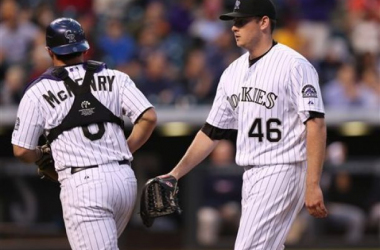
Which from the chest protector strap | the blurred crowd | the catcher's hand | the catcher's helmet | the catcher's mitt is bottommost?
the blurred crowd

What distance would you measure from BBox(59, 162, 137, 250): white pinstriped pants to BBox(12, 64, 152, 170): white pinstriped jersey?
78mm

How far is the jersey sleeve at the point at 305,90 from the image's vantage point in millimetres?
5699

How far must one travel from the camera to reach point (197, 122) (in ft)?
39.8

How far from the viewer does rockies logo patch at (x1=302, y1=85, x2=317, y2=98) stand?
5.72 metres

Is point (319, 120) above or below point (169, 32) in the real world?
above

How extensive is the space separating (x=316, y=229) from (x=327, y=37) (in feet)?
11.3

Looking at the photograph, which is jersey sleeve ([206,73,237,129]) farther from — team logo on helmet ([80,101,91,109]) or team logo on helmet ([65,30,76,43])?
team logo on helmet ([65,30,76,43])

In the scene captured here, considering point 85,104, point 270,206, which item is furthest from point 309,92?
point 85,104

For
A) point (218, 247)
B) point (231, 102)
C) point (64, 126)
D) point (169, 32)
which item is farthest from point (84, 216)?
point (169, 32)

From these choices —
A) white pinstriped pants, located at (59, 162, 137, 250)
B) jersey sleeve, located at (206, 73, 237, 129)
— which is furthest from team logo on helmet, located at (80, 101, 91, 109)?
jersey sleeve, located at (206, 73, 237, 129)

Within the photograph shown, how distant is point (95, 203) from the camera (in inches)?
229

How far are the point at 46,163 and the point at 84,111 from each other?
546mm

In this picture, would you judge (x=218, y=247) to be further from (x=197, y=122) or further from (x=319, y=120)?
(x=319, y=120)

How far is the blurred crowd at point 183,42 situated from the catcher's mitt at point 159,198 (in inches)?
246
